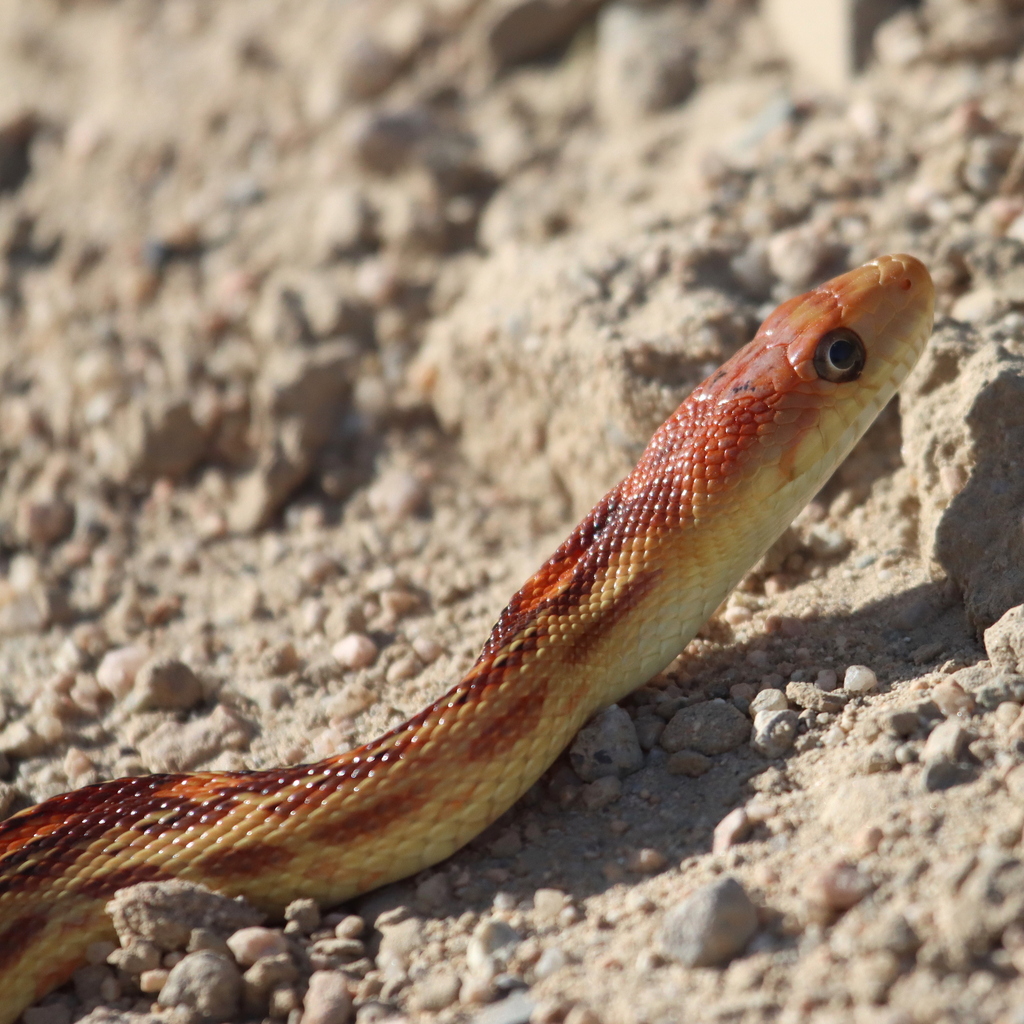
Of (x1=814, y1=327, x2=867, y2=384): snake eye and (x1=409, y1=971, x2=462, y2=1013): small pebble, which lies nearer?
(x1=409, y1=971, x2=462, y2=1013): small pebble

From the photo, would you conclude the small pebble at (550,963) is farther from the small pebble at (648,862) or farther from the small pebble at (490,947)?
the small pebble at (648,862)

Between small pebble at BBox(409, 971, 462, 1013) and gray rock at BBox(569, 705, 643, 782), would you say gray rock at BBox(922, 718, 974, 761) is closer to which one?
gray rock at BBox(569, 705, 643, 782)

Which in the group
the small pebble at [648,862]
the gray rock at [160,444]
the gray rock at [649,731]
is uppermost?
the gray rock at [160,444]

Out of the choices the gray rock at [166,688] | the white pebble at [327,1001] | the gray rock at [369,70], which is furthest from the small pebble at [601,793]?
the gray rock at [369,70]

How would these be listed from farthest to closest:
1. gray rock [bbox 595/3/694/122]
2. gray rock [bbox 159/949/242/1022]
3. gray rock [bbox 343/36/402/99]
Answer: gray rock [bbox 343/36/402/99] → gray rock [bbox 595/3/694/122] → gray rock [bbox 159/949/242/1022]

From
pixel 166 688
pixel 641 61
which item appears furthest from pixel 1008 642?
pixel 641 61

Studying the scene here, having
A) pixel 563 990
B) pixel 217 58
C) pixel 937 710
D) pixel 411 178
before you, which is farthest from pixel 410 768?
pixel 217 58

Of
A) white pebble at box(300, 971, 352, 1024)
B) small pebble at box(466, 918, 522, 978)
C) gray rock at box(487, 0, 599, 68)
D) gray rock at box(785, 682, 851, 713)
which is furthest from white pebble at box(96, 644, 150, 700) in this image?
gray rock at box(487, 0, 599, 68)

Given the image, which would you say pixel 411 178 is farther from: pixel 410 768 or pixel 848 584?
pixel 410 768
